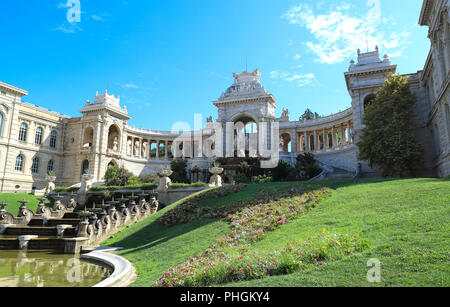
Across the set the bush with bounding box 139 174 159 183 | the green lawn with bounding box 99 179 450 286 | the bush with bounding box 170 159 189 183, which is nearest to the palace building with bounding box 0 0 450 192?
the bush with bounding box 170 159 189 183

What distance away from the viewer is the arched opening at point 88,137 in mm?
54866

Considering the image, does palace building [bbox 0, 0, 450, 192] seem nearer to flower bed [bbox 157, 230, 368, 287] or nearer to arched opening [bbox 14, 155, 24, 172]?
arched opening [bbox 14, 155, 24, 172]

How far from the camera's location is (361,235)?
830 centimetres

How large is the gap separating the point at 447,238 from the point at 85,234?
17268 millimetres

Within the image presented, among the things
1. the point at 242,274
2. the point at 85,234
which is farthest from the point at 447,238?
the point at 85,234

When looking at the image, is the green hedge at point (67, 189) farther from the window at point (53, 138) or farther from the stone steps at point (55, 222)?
the window at point (53, 138)

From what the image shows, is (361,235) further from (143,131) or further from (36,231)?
(143,131)

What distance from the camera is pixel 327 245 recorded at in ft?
24.3

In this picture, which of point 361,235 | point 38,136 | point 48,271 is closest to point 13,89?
point 38,136

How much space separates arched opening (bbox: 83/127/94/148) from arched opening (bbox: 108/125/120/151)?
12.7ft

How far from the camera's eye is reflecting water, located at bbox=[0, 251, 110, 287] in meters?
9.00

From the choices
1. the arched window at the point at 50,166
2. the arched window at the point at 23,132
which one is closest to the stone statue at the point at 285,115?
the arched window at the point at 50,166

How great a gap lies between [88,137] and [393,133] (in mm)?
51020
